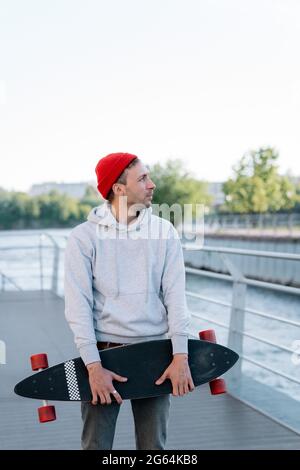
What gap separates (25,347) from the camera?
21.3ft

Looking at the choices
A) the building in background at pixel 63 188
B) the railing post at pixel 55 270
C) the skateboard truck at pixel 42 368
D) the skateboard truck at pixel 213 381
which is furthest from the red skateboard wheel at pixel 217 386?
the building in background at pixel 63 188

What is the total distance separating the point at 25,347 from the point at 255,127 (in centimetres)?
7564

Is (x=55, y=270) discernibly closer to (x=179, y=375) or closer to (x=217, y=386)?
(x=217, y=386)

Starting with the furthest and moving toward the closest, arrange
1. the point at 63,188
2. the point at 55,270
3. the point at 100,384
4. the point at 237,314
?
the point at 63,188
the point at 55,270
the point at 237,314
the point at 100,384

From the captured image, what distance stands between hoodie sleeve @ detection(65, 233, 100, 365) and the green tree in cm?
5758

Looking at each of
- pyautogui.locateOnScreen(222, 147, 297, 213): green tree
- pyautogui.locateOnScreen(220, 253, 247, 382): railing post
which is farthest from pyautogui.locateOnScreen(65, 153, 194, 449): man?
pyautogui.locateOnScreen(222, 147, 297, 213): green tree

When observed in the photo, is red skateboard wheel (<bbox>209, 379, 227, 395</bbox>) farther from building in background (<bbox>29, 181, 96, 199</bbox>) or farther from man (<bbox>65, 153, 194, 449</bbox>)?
building in background (<bbox>29, 181, 96, 199</bbox>)

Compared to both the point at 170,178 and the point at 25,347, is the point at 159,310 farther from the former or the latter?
the point at 170,178

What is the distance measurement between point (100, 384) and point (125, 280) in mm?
270

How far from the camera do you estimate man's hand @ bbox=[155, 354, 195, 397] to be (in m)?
2.07

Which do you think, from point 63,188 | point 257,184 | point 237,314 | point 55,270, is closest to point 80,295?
point 237,314

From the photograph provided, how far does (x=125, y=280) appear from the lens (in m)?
2.11

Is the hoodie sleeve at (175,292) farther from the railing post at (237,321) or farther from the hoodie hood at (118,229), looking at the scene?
the railing post at (237,321)

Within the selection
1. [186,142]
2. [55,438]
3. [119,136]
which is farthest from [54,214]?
[55,438]
